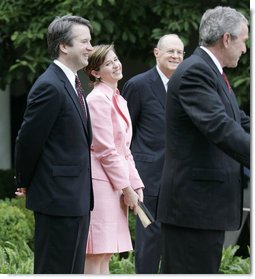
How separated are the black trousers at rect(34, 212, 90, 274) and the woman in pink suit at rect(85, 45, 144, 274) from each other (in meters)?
0.50

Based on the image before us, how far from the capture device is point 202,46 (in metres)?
5.00

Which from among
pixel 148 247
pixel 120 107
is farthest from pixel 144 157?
pixel 120 107

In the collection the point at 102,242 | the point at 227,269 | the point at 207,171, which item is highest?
the point at 207,171

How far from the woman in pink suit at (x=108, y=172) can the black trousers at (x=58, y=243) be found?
50cm

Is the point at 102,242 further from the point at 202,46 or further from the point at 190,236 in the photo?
the point at 202,46

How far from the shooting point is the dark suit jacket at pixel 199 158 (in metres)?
4.74

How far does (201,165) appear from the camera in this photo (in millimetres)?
4824

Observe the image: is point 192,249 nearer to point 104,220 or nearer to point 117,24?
point 104,220

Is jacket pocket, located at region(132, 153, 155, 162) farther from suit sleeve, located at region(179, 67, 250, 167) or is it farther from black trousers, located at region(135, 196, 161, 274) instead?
suit sleeve, located at region(179, 67, 250, 167)

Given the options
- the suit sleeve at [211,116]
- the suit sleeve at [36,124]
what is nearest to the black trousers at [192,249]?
the suit sleeve at [211,116]

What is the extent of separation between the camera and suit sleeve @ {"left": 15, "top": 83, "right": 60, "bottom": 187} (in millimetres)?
5262

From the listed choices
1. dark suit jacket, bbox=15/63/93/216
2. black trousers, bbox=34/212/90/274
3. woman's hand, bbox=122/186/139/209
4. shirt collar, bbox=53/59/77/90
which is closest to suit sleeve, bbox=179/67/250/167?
dark suit jacket, bbox=15/63/93/216

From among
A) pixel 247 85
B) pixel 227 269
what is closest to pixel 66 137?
pixel 227 269

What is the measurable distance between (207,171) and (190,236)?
350 millimetres
